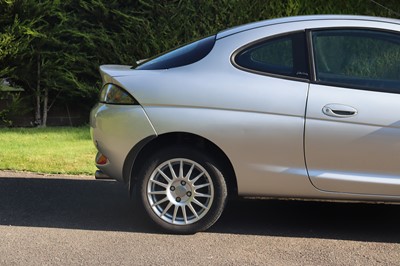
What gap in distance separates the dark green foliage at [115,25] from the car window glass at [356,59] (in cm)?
533

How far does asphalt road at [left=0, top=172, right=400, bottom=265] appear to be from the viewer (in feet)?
14.1

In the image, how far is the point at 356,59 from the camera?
194 inches

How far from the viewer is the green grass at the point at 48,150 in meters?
7.27

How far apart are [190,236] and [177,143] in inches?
30.3

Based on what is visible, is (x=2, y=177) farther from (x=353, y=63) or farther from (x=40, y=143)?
(x=353, y=63)

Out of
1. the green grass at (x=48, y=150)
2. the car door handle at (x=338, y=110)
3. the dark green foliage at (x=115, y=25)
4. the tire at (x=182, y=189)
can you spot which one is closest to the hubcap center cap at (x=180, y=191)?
the tire at (x=182, y=189)

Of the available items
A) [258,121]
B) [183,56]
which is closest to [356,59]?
[258,121]

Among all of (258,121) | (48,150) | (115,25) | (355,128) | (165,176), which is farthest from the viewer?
(115,25)

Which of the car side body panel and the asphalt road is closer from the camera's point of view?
the asphalt road

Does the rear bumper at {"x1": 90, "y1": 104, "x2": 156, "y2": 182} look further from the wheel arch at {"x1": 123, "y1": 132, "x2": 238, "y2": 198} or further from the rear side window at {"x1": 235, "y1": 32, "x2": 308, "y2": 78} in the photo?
the rear side window at {"x1": 235, "y1": 32, "x2": 308, "y2": 78}

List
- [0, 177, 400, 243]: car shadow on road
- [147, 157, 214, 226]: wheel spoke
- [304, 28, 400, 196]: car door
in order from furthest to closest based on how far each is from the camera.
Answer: [0, 177, 400, 243]: car shadow on road, [147, 157, 214, 226]: wheel spoke, [304, 28, 400, 196]: car door

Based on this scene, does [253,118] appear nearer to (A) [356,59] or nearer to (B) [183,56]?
(B) [183,56]

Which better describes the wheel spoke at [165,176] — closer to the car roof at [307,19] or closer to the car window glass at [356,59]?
the car roof at [307,19]

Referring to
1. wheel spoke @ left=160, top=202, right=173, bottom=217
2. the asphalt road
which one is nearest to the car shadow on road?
the asphalt road
